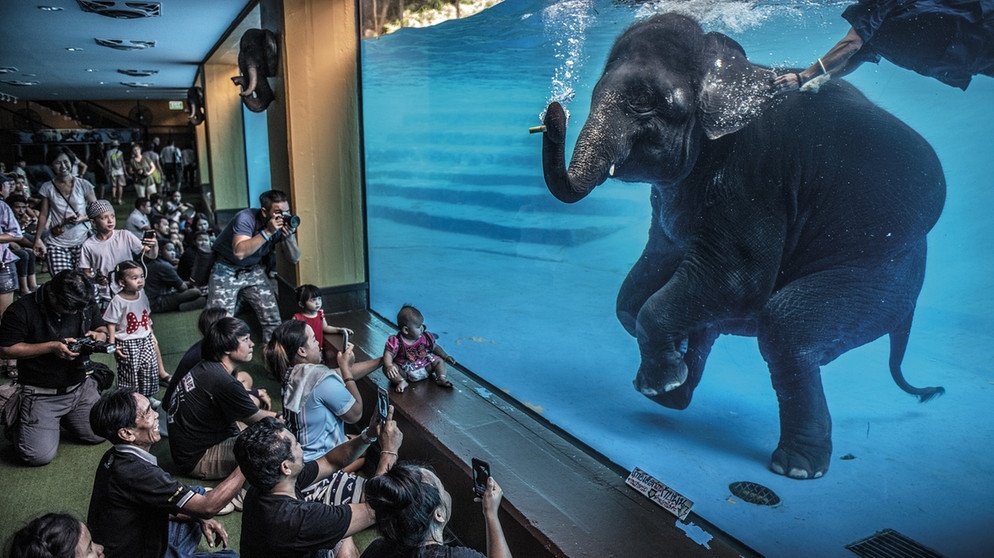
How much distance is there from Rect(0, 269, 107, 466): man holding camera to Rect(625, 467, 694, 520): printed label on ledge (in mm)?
3353

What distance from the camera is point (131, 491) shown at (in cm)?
250

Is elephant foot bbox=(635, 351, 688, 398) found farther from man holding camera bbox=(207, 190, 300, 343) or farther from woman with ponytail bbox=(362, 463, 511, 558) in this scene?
man holding camera bbox=(207, 190, 300, 343)

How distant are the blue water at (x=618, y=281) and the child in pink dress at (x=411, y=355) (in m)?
0.59

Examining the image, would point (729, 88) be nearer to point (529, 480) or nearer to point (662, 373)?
point (662, 373)

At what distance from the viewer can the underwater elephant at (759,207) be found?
2.28 metres

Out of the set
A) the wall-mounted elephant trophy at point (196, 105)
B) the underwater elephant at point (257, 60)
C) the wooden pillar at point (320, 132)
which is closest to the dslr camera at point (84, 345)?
the wooden pillar at point (320, 132)

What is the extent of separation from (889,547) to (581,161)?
191 centimetres

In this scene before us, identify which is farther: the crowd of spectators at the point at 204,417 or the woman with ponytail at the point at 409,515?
the crowd of spectators at the point at 204,417

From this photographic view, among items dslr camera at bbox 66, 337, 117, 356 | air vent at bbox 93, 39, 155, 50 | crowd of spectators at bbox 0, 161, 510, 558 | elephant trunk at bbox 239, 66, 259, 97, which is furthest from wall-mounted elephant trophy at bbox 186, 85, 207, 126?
dslr camera at bbox 66, 337, 117, 356

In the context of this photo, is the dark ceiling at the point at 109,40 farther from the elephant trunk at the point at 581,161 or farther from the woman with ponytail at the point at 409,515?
the woman with ponytail at the point at 409,515

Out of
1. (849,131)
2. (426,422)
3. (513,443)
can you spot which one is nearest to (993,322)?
(849,131)

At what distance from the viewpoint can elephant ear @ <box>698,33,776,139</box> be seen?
262 centimetres

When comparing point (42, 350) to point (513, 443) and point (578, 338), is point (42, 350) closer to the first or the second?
point (513, 443)

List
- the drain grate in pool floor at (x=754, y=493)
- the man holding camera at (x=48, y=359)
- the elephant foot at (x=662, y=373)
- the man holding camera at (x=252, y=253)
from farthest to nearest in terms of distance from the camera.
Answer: the man holding camera at (x=252, y=253), the man holding camera at (x=48, y=359), the elephant foot at (x=662, y=373), the drain grate in pool floor at (x=754, y=493)
